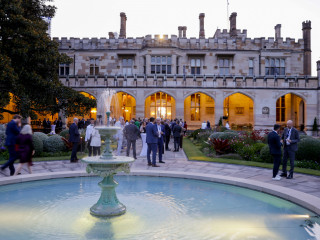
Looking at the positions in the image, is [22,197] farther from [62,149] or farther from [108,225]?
[62,149]

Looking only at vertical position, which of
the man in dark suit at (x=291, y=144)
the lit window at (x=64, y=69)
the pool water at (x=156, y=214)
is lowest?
the pool water at (x=156, y=214)

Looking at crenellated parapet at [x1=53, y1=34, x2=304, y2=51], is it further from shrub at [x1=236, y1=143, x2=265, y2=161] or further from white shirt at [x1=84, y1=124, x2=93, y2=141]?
white shirt at [x1=84, y1=124, x2=93, y2=141]

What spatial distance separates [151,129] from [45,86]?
9648mm

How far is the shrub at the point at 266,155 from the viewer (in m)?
10.9

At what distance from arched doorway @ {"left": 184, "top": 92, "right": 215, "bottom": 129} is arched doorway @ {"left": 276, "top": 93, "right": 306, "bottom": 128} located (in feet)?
22.9

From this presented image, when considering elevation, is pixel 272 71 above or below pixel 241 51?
below

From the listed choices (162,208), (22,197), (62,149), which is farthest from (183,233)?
(62,149)

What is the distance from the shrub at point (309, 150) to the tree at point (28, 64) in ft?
44.0

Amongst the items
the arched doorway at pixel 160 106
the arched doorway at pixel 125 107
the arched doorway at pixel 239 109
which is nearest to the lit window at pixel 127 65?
the arched doorway at pixel 125 107

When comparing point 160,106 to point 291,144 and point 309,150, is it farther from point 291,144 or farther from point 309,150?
point 291,144

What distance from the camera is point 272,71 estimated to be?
92.1ft

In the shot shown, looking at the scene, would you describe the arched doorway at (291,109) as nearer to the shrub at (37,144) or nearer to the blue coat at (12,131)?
the shrub at (37,144)

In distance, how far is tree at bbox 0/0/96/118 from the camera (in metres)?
14.5

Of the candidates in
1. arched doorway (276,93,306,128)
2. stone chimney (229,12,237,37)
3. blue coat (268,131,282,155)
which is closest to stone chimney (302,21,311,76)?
arched doorway (276,93,306,128)
